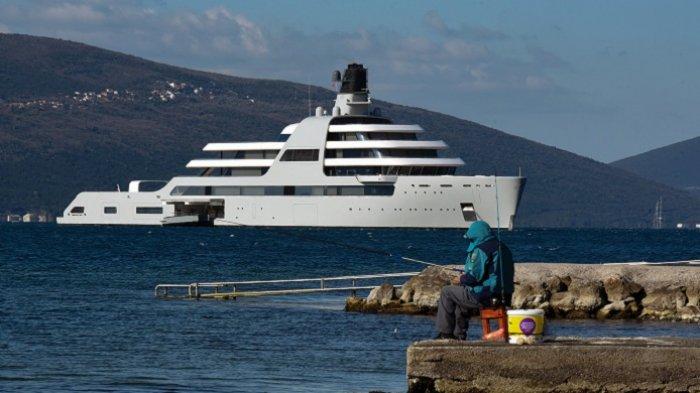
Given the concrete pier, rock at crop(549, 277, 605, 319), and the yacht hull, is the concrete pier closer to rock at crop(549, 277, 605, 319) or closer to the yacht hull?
rock at crop(549, 277, 605, 319)

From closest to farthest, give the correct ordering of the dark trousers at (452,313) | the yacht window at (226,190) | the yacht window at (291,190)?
the dark trousers at (452,313)
the yacht window at (291,190)
the yacht window at (226,190)

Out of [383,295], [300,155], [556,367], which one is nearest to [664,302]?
[383,295]

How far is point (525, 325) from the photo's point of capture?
13.0 metres

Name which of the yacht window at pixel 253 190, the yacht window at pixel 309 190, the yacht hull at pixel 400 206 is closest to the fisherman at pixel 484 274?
the yacht hull at pixel 400 206

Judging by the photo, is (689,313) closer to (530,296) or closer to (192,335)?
(530,296)

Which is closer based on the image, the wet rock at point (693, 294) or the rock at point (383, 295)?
the wet rock at point (693, 294)

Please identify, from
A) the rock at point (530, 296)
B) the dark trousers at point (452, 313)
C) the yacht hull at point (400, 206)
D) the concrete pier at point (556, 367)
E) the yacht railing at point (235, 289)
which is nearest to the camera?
the concrete pier at point (556, 367)

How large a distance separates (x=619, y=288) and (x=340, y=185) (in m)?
65.5

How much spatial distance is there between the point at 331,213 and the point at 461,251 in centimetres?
2762

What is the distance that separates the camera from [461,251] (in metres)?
62.1

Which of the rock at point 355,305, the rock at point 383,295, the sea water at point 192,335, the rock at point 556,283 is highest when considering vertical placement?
the rock at point 556,283

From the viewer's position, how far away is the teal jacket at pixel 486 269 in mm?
13906

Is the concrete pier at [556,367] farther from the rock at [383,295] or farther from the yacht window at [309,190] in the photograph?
the yacht window at [309,190]

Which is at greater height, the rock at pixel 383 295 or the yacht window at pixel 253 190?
the yacht window at pixel 253 190
